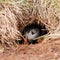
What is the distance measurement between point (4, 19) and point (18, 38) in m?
0.36

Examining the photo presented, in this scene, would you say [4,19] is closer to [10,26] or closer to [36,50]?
[10,26]

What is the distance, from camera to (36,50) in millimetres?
3656

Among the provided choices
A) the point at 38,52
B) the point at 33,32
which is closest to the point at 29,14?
the point at 33,32

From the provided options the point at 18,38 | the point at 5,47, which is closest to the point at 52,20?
the point at 18,38

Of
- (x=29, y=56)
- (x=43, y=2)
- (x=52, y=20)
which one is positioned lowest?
(x=29, y=56)

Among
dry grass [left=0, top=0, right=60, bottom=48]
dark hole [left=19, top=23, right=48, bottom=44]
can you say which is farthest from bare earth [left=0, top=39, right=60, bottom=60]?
dark hole [left=19, top=23, right=48, bottom=44]

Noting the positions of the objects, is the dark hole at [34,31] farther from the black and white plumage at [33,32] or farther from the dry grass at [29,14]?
the dry grass at [29,14]

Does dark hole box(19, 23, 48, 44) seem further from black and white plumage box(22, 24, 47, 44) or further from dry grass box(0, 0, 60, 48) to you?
dry grass box(0, 0, 60, 48)

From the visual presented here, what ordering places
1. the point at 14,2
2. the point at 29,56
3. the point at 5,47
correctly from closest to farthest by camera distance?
the point at 29,56
the point at 5,47
the point at 14,2

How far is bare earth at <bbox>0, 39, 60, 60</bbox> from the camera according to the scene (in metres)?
3.47

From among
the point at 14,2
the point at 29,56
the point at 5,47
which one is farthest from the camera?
the point at 14,2

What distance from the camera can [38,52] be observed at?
360cm

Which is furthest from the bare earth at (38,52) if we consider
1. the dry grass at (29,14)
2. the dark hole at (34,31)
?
the dark hole at (34,31)

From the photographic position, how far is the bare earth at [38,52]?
3469 mm
